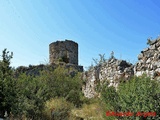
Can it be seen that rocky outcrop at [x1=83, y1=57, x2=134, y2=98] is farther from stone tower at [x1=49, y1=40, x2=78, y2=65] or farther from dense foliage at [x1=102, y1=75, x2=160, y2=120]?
stone tower at [x1=49, y1=40, x2=78, y2=65]

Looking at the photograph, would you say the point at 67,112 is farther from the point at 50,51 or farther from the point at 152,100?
the point at 50,51

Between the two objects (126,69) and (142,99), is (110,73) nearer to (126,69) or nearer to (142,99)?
(126,69)

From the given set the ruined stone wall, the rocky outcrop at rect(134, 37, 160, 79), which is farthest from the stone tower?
the rocky outcrop at rect(134, 37, 160, 79)

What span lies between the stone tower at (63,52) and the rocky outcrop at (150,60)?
14261 millimetres

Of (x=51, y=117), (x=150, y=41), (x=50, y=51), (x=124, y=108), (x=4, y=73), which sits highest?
(x=50, y=51)

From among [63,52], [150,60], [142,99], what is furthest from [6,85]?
[63,52]

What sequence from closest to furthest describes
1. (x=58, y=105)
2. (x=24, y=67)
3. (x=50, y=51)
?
(x=58, y=105)
(x=24, y=67)
(x=50, y=51)

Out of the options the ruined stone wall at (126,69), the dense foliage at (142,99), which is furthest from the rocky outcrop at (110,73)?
the dense foliage at (142,99)

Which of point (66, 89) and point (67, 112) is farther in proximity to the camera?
point (66, 89)

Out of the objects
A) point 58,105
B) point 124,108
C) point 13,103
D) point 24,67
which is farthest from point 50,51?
point 124,108

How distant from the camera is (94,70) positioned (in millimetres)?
11648

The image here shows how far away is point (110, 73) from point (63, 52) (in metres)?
12.3

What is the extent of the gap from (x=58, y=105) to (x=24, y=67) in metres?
11.7

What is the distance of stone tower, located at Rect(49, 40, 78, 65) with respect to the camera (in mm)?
20875
